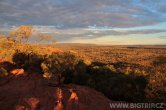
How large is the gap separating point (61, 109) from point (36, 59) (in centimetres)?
2103

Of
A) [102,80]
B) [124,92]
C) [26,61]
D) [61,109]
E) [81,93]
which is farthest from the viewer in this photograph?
[26,61]

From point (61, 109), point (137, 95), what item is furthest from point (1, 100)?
point (137, 95)

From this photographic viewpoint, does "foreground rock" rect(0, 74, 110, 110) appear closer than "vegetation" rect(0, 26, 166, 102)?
Yes

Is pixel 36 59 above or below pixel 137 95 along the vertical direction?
above

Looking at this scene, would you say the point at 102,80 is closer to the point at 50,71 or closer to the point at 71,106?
the point at 50,71

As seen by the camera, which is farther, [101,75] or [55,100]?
[101,75]

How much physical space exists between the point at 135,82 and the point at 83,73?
24.3 ft

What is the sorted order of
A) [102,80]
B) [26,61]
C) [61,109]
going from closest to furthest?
[61,109], [102,80], [26,61]

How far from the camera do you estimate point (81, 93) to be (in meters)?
23.5

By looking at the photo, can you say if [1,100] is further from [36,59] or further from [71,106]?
[36,59]

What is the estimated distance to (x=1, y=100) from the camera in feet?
77.9

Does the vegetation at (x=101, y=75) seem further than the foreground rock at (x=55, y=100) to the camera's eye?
Yes

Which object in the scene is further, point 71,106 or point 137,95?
point 137,95

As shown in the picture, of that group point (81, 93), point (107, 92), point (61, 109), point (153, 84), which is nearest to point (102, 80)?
point (107, 92)
